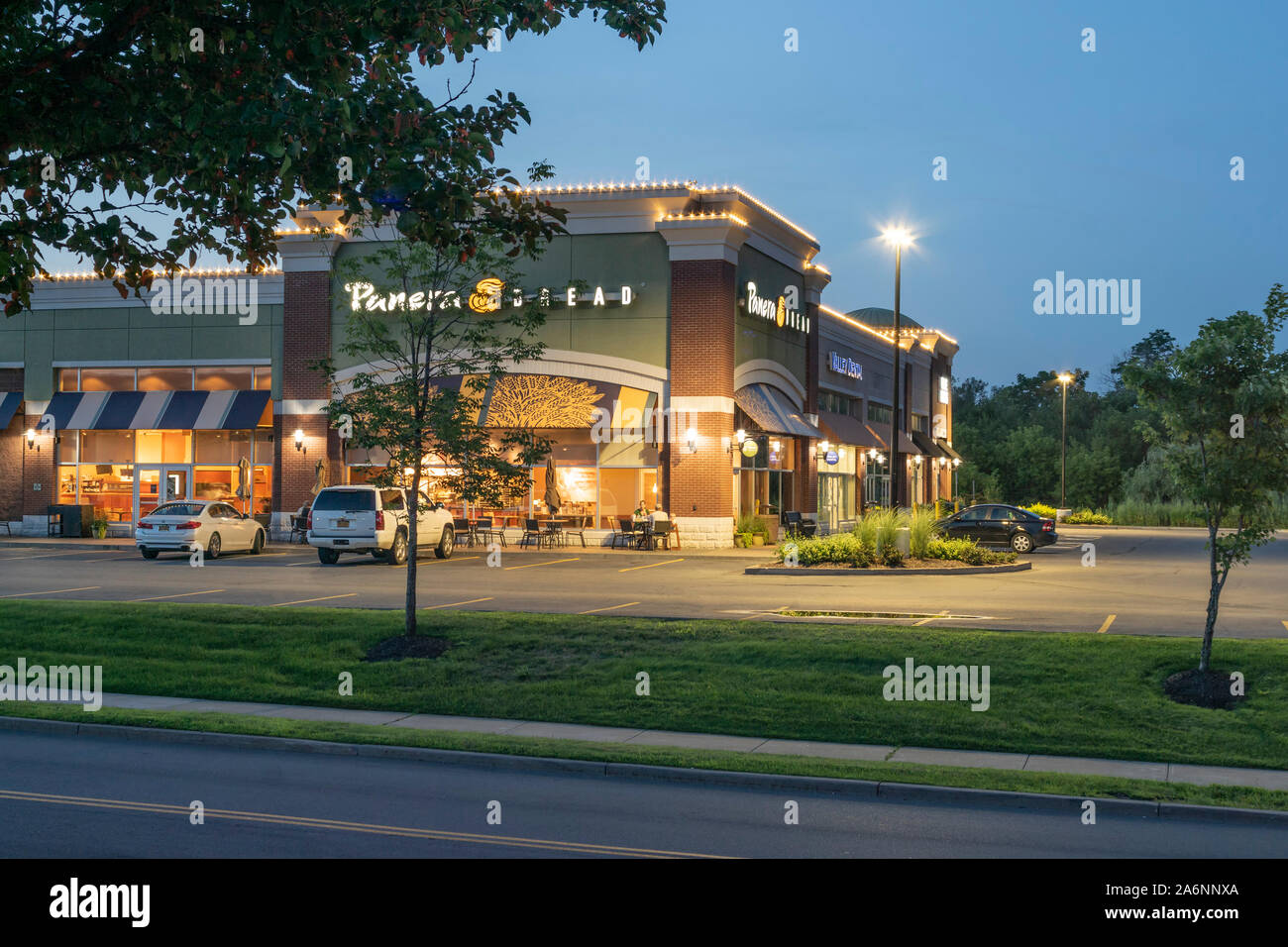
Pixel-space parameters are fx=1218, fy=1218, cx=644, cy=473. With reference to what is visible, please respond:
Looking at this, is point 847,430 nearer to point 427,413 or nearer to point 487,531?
point 487,531

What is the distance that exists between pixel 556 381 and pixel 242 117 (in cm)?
3288

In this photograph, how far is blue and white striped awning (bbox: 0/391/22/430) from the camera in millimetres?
43631

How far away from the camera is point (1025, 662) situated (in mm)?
13703

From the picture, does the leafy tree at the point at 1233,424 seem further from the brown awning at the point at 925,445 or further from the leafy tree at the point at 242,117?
the brown awning at the point at 925,445

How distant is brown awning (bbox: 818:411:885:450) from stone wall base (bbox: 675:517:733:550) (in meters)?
10.2

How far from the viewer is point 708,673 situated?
1425 centimetres

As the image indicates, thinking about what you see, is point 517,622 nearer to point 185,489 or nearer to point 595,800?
point 595,800

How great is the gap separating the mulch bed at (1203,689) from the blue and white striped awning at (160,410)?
34.5m

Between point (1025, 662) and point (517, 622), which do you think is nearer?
point (1025, 662)

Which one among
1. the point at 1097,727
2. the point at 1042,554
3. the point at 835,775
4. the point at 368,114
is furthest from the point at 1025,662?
the point at 1042,554

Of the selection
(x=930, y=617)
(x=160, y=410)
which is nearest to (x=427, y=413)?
(x=930, y=617)

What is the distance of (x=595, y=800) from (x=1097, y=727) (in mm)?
5369

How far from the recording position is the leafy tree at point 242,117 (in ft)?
22.6

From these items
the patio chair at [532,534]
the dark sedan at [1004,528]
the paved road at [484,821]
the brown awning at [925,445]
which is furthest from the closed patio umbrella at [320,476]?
the brown awning at [925,445]
